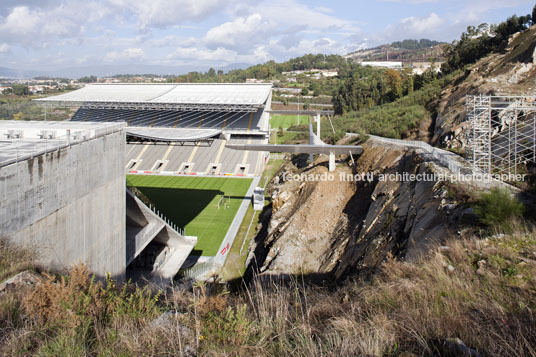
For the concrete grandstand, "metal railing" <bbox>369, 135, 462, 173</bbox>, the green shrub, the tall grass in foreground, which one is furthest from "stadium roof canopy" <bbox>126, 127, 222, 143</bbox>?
the green shrub

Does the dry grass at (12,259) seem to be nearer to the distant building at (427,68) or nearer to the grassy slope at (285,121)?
the distant building at (427,68)

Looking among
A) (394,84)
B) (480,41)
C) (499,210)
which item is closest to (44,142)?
(499,210)

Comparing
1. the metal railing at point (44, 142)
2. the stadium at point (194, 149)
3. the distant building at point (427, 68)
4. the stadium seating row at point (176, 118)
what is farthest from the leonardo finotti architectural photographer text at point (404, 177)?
the distant building at point (427, 68)

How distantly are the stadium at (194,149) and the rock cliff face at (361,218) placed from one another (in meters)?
3.35

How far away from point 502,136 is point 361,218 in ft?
19.1

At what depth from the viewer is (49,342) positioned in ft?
10.6

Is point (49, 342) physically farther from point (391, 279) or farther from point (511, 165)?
point (511, 165)

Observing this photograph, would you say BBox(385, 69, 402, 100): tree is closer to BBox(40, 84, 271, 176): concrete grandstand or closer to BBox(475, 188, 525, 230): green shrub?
BBox(40, 84, 271, 176): concrete grandstand

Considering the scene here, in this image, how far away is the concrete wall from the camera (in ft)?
25.9

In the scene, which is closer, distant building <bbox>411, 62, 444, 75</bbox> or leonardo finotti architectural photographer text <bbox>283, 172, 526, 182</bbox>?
leonardo finotti architectural photographer text <bbox>283, 172, 526, 182</bbox>

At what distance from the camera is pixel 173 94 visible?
140 feet

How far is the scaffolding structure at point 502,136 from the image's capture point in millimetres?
12203

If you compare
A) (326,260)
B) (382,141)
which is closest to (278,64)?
(382,141)

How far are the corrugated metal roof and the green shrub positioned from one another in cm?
3029
